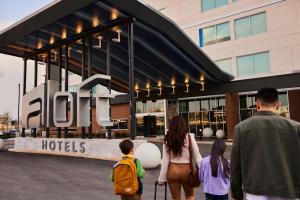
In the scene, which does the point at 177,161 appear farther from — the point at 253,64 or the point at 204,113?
the point at 204,113

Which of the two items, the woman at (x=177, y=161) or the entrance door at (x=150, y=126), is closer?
the woman at (x=177, y=161)

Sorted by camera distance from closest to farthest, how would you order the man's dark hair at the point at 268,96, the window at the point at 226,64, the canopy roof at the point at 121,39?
1. the man's dark hair at the point at 268,96
2. the canopy roof at the point at 121,39
3. the window at the point at 226,64

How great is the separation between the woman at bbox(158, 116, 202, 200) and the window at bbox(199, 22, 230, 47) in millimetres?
27655

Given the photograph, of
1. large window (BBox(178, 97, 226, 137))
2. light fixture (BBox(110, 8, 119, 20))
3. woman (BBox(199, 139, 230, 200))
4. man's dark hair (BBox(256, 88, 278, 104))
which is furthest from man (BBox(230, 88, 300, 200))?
large window (BBox(178, 97, 226, 137))

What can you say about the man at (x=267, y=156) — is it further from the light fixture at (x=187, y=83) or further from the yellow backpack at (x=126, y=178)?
the light fixture at (x=187, y=83)

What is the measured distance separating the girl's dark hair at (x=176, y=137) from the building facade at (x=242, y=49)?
72.4 ft

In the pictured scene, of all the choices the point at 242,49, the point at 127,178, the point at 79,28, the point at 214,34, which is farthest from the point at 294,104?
the point at 127,178

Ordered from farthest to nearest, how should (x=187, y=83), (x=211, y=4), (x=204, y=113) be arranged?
(x=204, y=113)
(x=211, y=4)
(x=187, y=83)

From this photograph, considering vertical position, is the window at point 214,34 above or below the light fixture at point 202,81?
above

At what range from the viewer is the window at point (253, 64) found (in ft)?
92.3

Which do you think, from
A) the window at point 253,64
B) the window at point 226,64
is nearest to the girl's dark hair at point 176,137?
the window at point 253,64

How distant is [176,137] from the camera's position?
5.04 m

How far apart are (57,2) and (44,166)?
8799 millimetres

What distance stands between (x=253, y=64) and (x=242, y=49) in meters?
1.83
